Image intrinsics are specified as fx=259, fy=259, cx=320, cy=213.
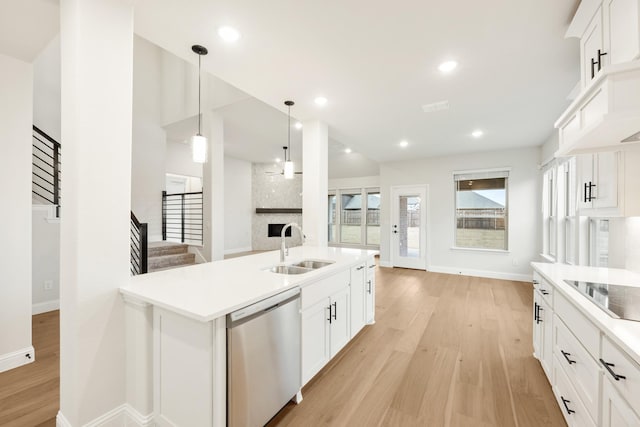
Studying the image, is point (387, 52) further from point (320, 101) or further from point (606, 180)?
point (606, 180)

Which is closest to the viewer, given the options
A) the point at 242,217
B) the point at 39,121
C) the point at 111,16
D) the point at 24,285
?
the point at 111,16

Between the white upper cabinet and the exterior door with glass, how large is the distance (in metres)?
4.64

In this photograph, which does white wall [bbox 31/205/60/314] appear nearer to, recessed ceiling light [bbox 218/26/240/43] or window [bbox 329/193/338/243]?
recessed ceiling light [bbox 218/26/240/43]

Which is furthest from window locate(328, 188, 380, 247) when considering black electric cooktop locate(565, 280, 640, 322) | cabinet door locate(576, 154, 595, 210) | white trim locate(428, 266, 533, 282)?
black electric cooktop locate(565, 280, 640, 322)

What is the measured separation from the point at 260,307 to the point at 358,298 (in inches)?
63.0

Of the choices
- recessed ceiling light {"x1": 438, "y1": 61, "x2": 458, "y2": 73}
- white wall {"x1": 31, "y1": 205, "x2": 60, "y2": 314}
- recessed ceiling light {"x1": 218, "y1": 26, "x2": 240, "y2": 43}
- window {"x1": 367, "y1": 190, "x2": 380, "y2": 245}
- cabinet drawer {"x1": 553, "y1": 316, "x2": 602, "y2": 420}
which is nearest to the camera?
cabinet drawer {"x1": 553, "y1": 316, "x2": 602, "y2": 420}

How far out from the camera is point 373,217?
8.58 m

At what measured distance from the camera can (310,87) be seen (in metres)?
2.80

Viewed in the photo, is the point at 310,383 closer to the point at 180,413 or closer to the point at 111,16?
the point at 180,413

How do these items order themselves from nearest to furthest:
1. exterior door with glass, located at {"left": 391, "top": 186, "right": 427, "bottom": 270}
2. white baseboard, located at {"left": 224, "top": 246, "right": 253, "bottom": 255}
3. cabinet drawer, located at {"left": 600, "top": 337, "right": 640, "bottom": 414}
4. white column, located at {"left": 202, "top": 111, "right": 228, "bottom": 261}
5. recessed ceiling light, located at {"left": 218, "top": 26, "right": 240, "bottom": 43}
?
cabinet drawer, located at {"left": 600, "top": 337, "right": 640, "bottom": 414}
recessed ceiling light, located at {"left": 218, "top": 26, "right": 240, "bottom": 43}
white column, located at {"left": 202, "top": 111, "right": 228, "bottom": 261}
exterior door with glass, located at {"left": 391, "top": 186, "right": 427, "bottom": 270}
white baseboard, located at {"left": 224, "top": 246, "right": 253, "bottom": 255}

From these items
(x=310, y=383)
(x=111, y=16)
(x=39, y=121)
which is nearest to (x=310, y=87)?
(x=111, y=16)

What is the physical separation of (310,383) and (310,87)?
9.31 feet

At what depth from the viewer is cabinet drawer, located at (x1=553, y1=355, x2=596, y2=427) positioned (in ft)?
4.42

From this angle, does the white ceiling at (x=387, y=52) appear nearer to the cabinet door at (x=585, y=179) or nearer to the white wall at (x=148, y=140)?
the cabinet door at (x=585, y=179)
